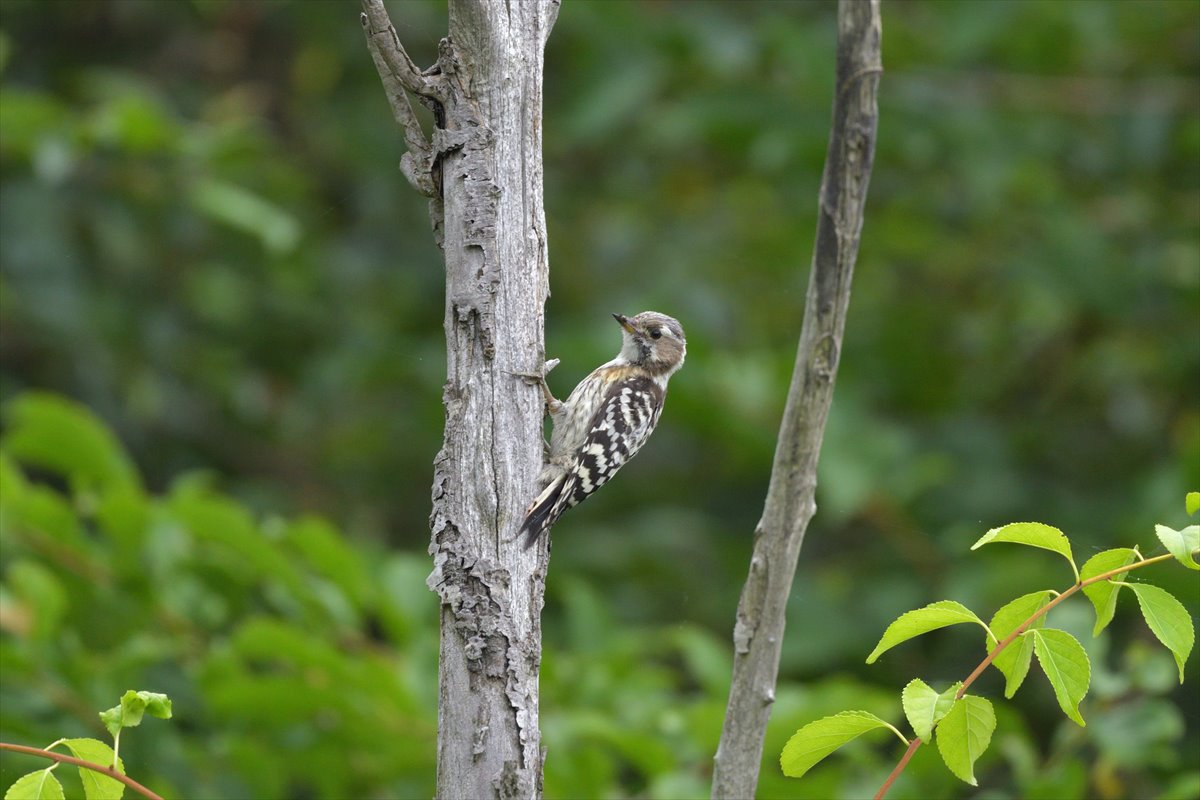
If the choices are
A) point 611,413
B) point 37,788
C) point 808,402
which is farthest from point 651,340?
point 37,788

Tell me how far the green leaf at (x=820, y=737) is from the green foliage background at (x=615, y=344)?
209 cm

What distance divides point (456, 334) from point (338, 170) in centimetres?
629

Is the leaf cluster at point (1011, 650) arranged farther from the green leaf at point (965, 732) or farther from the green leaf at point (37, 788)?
the green leaf at point (37, 788)

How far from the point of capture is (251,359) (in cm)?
786

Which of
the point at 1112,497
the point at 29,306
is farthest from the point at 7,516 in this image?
the point at 1112,497

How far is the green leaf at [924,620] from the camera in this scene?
1926 millimetres

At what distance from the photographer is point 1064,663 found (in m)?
1.92

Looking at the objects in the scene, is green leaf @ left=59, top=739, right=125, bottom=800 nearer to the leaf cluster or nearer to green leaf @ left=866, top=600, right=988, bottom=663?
the leaf cluster

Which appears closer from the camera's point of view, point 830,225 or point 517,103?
point 830,225

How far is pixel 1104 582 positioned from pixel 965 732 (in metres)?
0.37

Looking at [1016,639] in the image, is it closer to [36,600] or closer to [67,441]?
[36,600]

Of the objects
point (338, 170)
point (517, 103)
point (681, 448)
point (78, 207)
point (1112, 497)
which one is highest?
point (338, 170)

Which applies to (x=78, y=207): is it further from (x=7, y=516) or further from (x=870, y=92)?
(x=870, y=92)

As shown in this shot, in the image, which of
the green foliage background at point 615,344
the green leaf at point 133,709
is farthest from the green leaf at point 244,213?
the green leaf at point 133,709
